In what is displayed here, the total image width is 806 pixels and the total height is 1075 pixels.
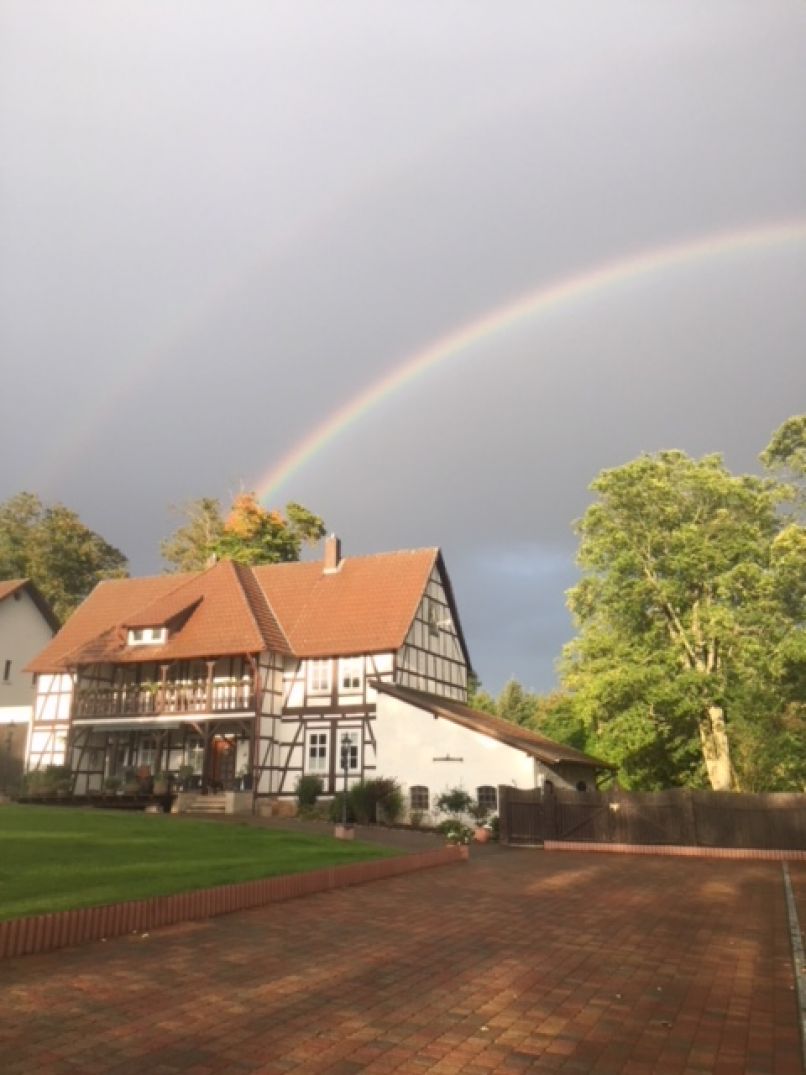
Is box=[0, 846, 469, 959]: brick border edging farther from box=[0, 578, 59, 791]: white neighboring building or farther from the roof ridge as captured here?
box=[0, 578, 59, 791]: white neighboring building

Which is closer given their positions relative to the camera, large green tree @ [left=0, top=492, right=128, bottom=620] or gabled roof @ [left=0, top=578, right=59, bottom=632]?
gabled roof @ [left=0, top=578, right=59, bottom=632]

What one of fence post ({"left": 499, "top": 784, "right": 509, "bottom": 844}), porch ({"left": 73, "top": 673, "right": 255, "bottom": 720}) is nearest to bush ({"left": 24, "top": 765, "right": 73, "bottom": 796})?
porch ({"left": 73, "top": 673, "right": 255, "bottom": 720})

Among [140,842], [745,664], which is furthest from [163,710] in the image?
[745,664]

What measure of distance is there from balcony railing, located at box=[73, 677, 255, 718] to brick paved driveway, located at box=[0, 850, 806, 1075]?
68.8ft

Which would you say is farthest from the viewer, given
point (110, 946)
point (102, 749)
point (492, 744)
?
point (102, 749)

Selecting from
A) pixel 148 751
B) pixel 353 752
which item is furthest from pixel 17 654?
pixel 353 752

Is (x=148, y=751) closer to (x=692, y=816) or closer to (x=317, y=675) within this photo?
(x=317, y=675)

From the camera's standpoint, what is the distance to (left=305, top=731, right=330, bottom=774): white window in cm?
3241

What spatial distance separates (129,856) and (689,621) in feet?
79.2

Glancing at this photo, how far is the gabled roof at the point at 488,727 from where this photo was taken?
91.4 feet

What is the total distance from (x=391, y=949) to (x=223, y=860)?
5.99 meters

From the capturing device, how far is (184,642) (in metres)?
33.8

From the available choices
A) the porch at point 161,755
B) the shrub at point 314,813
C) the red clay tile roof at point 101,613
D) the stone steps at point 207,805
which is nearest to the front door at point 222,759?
the porch at point 161,755

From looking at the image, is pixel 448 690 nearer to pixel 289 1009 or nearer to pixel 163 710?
pixel 163 710
